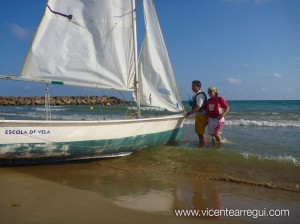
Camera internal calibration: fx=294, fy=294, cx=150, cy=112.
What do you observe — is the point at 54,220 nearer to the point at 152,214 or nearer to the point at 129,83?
the point at 152,214

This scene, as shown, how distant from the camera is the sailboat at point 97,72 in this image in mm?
6027

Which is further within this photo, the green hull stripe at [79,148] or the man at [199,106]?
the man at [199,106]

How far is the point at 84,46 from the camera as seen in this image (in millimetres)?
7281

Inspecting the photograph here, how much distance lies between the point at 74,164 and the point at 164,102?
10.4ft

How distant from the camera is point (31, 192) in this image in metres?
4.36

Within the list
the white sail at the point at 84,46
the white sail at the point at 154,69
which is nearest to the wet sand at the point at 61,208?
the white sail at the point at 84,46

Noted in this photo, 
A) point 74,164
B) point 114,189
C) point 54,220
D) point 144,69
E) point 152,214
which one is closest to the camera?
point 54,220

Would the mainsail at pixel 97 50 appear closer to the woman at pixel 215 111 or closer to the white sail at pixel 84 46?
the white sail at pixel 84 46

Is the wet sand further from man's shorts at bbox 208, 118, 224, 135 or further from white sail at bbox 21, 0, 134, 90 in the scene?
man's shorts at bbox 208, 118, 224, 135

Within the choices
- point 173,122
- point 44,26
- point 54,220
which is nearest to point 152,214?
point 54,220

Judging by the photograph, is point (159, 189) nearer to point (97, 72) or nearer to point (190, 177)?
point (190, 177)

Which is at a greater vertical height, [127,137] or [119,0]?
[119,0]

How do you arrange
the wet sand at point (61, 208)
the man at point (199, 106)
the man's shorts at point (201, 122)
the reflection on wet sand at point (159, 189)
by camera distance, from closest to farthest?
the wet sand at point (61, 208) < the reflection on wet sand at point (159, 189) < the man at point (199, 106) < the man's shorts at point (201, 122)

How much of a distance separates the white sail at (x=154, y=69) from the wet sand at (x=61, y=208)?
415cm
